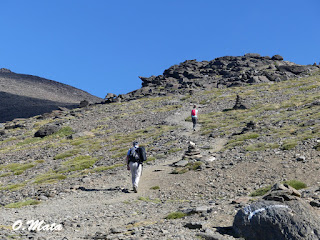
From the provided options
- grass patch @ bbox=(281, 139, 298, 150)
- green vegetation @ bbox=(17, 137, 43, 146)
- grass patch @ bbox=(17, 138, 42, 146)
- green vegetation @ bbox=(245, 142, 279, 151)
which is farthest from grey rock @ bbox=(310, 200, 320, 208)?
grass patch @ bbox=(17, 138, 42, 146)

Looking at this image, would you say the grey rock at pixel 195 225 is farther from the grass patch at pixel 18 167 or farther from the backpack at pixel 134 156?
the grass patch at pixel 18 167

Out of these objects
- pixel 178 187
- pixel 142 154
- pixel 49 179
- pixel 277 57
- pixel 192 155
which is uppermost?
pixel 277 57

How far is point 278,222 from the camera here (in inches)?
A: 344

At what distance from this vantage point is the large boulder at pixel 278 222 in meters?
8.59

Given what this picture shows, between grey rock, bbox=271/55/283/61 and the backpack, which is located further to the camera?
grey rock, bbox=271/55/283/61

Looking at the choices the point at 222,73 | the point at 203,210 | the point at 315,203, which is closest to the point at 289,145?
the point at 315,203

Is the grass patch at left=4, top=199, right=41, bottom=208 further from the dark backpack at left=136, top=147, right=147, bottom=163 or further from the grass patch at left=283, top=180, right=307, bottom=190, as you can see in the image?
the grass patch at left=283, top=180, right=307, bottom=190

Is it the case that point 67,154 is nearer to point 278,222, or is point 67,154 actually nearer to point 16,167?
point 16,167

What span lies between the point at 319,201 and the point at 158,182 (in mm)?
9830

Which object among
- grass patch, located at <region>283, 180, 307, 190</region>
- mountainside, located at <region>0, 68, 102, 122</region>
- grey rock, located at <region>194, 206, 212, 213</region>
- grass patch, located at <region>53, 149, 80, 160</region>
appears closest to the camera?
grey rock, located at <region>194, 206, 212, 213</region>

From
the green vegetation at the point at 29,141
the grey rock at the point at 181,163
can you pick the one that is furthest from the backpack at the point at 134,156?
the green vegetation at the point at 29,141

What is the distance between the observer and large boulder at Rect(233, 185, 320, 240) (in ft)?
28.2

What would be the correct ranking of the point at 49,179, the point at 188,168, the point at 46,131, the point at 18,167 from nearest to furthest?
the point at 188,168
the point at 49,179
the point at 18,167
the point at 46,131

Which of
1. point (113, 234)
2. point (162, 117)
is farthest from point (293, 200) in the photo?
point (162, 117)
